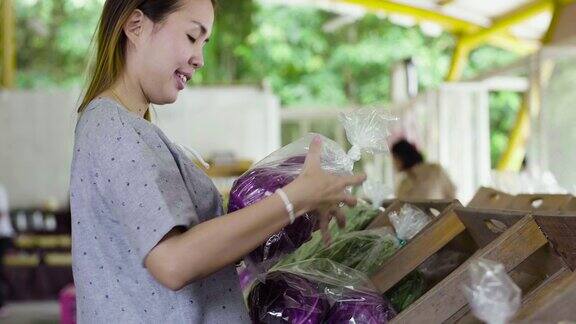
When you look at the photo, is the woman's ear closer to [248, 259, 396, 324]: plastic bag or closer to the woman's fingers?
the woman's fingers

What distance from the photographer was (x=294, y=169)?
1.80m

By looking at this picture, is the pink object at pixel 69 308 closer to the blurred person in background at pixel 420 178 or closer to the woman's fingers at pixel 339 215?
the blurred person in background at pixel 420 178

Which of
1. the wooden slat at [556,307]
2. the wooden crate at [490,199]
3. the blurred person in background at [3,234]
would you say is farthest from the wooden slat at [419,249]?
the blurred person in background at [3,234]

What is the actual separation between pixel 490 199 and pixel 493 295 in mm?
1446

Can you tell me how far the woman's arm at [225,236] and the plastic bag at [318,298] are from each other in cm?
39

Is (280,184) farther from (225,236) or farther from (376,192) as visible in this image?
(376,192)

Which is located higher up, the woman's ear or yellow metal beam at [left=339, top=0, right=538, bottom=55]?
the woman's ear

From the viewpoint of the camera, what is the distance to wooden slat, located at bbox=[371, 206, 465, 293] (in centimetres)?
204

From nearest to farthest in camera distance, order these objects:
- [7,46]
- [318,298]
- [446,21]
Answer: [318,298] → [446,21] → [7,46]

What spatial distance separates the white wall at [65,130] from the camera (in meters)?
10.7

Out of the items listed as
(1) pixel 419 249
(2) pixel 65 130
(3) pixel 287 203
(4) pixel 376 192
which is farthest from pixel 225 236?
(2) pixel 65 130

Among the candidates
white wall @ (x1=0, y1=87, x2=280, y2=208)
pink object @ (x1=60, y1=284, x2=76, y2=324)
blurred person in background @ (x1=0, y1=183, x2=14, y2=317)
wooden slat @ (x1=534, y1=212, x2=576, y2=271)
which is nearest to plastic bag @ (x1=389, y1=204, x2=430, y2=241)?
wooden slat @ (x1=534, y1=212, x2=576, y2=271)

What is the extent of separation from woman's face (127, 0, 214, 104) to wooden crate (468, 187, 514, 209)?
49.3 inches

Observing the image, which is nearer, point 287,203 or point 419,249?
point 287,203
